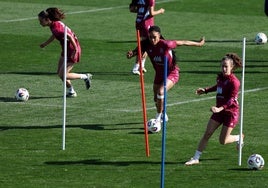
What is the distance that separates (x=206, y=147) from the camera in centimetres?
2277

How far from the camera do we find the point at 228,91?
21.1 metres

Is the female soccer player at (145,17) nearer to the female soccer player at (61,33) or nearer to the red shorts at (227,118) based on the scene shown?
the female soccer player at (61,33)

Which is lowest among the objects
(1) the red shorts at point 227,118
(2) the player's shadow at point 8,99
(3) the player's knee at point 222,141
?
(2) the player's shadow at point 8,99

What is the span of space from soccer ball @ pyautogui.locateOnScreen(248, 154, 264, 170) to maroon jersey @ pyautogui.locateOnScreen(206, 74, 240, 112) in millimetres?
1090

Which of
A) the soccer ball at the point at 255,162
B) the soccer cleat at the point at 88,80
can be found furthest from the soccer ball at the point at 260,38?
the soccer ball at the point at 255,162

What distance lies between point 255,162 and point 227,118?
1195mm

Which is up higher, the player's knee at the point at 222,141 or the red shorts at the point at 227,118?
the red shorts at the point at 227,118

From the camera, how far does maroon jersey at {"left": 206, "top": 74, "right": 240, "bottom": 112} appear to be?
21.0 metres

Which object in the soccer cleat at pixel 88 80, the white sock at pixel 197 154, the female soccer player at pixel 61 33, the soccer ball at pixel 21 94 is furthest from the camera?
the soccer cleat at pixel 88 80

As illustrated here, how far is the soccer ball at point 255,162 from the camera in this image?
20.6 m

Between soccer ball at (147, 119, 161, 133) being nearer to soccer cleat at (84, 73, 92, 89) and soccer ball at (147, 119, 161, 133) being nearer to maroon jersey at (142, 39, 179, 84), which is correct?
maroon jersey at (142, 39, 179, 84)

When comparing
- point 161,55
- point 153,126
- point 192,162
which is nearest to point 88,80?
point 161,55

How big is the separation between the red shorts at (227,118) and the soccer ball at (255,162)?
0.96 m

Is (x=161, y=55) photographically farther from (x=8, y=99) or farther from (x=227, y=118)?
(x=8, y=99)
